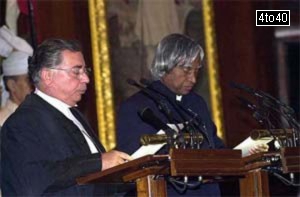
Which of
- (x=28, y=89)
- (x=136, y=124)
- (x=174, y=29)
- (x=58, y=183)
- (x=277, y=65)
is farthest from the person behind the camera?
(x=277, y=65)

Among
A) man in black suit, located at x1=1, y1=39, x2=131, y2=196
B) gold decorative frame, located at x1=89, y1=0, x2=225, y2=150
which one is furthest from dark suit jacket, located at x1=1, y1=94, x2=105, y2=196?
gold decorative frame, located at x1=89, y1=0, x2=225, y2=150

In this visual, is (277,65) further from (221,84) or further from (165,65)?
(165,65)

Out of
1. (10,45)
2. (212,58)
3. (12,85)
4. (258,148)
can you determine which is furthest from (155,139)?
(212,58)

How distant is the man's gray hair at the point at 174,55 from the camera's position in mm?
5195

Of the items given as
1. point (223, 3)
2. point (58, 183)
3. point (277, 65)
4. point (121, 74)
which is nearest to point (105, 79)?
point (121, 74)

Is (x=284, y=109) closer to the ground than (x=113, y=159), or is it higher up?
higher up

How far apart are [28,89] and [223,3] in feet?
7.87

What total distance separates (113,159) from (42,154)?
338mm

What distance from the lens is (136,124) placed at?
4.95 meters

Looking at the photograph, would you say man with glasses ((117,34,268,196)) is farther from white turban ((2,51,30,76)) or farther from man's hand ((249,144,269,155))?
white turban ((2,51,30,76))

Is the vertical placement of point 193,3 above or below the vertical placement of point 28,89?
above

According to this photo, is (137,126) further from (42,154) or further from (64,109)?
(42,154)

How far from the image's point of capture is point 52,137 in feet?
14.4

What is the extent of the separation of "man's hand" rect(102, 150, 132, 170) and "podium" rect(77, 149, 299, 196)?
7cm
